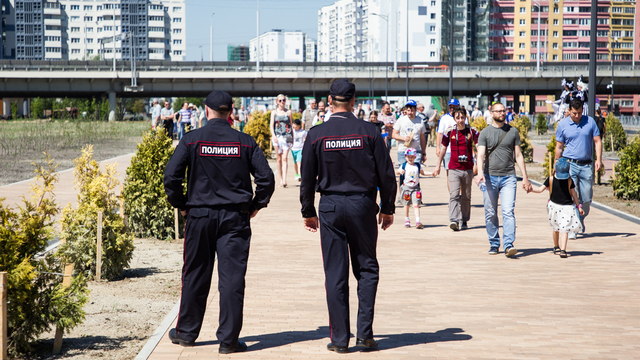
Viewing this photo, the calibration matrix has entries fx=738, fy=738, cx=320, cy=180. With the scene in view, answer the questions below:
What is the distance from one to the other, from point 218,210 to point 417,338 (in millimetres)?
1776

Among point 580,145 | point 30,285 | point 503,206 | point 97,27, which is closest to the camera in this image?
point 30,285

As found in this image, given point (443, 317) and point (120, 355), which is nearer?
point (120, 355)

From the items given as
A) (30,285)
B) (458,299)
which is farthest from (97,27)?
(30,285)

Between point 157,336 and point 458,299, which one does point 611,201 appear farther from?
point 157,336

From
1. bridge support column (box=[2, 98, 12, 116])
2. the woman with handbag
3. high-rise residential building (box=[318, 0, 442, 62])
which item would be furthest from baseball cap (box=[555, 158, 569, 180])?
high-rise residential building (box=[318, 0, 442, 62])

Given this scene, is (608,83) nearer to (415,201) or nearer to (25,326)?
(415,201)

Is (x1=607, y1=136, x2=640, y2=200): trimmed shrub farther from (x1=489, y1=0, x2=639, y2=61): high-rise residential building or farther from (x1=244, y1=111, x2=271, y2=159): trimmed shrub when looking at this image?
(x1=489, y1=0, x2=639, y2=61): high-rise residential building

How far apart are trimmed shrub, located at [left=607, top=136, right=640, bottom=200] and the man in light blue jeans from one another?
264 inches

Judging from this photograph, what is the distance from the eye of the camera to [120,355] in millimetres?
5277

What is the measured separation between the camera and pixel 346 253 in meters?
5.25

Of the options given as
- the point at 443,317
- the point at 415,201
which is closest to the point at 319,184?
the point at 443,317

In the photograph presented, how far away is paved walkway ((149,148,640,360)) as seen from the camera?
5.30 m

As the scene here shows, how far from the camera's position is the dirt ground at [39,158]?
19172mm

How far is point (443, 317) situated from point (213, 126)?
2.51 meters
